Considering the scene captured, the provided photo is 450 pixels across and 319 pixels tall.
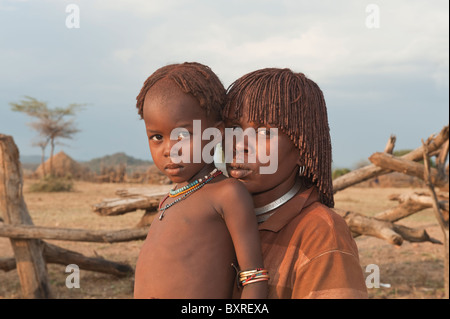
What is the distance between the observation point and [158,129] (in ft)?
5.27

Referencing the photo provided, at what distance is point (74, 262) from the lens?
7367 mm

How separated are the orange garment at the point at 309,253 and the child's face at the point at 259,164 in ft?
0.36

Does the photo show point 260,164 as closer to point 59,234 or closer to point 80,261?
point 59,234

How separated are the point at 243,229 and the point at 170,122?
1.44 ft

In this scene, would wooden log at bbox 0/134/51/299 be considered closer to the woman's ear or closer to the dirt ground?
the dirt ground

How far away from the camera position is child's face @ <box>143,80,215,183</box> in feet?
5.18

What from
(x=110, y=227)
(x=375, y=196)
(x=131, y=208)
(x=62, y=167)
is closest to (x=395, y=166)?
(x=131, y=208)

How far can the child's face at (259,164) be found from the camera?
1.63 meters

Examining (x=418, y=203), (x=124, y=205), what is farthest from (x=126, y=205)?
(x=418, y=203)

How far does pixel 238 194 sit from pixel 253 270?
25 centimetres

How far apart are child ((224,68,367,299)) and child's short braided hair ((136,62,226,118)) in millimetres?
53

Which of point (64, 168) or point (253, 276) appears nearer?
point (253, 276)

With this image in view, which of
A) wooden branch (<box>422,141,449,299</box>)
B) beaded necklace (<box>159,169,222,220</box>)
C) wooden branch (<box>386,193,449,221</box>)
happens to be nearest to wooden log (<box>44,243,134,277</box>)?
wooden branch (<box>386,193,449,221</box>)

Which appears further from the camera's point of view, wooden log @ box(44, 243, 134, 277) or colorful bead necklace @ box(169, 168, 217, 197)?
wooden log @ box(44, 243, 134, 277)
